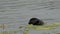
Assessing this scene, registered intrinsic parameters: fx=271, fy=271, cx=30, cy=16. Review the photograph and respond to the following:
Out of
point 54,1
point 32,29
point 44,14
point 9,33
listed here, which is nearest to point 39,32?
point 32,29

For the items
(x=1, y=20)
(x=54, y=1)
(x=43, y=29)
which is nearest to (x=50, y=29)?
(x=43, y=29)

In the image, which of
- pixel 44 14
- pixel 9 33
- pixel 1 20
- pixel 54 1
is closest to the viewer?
pixel 9 33

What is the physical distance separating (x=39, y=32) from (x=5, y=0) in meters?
5.66

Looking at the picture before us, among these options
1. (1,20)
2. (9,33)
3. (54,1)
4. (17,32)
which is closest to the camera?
(9,33)

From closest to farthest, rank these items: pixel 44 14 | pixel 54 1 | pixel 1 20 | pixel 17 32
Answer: pixel 17 32 → pixel 1 20 → pixel 44 14 → pixel 54 1

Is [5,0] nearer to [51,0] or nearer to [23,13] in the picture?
[51,0]

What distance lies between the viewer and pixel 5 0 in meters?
9.51

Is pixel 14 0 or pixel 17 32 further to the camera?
pixel 14 0

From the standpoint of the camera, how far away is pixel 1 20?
5.70m

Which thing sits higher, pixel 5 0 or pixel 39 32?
pixel 5 0

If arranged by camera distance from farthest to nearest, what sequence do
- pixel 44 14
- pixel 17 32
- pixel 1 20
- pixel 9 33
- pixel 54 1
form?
pixel 54 1 → pixel 44 14 → pixel 1 20 → pixel 17 32 → pixel 9 33

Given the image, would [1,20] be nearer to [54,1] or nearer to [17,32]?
[17,32]

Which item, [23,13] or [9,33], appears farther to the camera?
[23,13]

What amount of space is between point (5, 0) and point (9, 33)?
5979 millimetres
